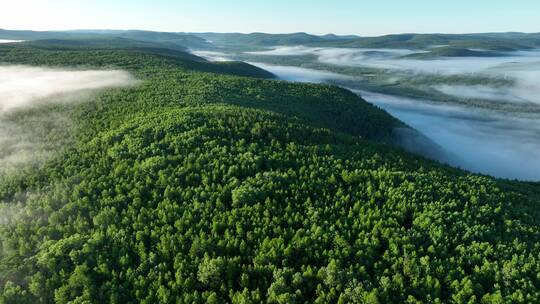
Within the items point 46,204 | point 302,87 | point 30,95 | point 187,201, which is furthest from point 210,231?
point 302,87

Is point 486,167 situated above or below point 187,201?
below

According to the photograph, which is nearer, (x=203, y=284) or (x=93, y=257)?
(x=203, y=284)

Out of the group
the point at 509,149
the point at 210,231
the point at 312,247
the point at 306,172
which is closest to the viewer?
the point at 312,247

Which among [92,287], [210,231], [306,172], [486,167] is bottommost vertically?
[486,167]

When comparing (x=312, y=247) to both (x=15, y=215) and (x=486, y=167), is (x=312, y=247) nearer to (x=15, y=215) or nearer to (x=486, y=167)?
(x=15, y=215)

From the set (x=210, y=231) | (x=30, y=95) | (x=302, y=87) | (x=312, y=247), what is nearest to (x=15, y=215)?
(x=210, y=231)

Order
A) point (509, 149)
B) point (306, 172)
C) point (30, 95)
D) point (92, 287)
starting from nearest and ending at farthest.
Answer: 1. point (92, 287)
2. point (306, 172)
3. point (30, 95)
4. point (509, 149)
